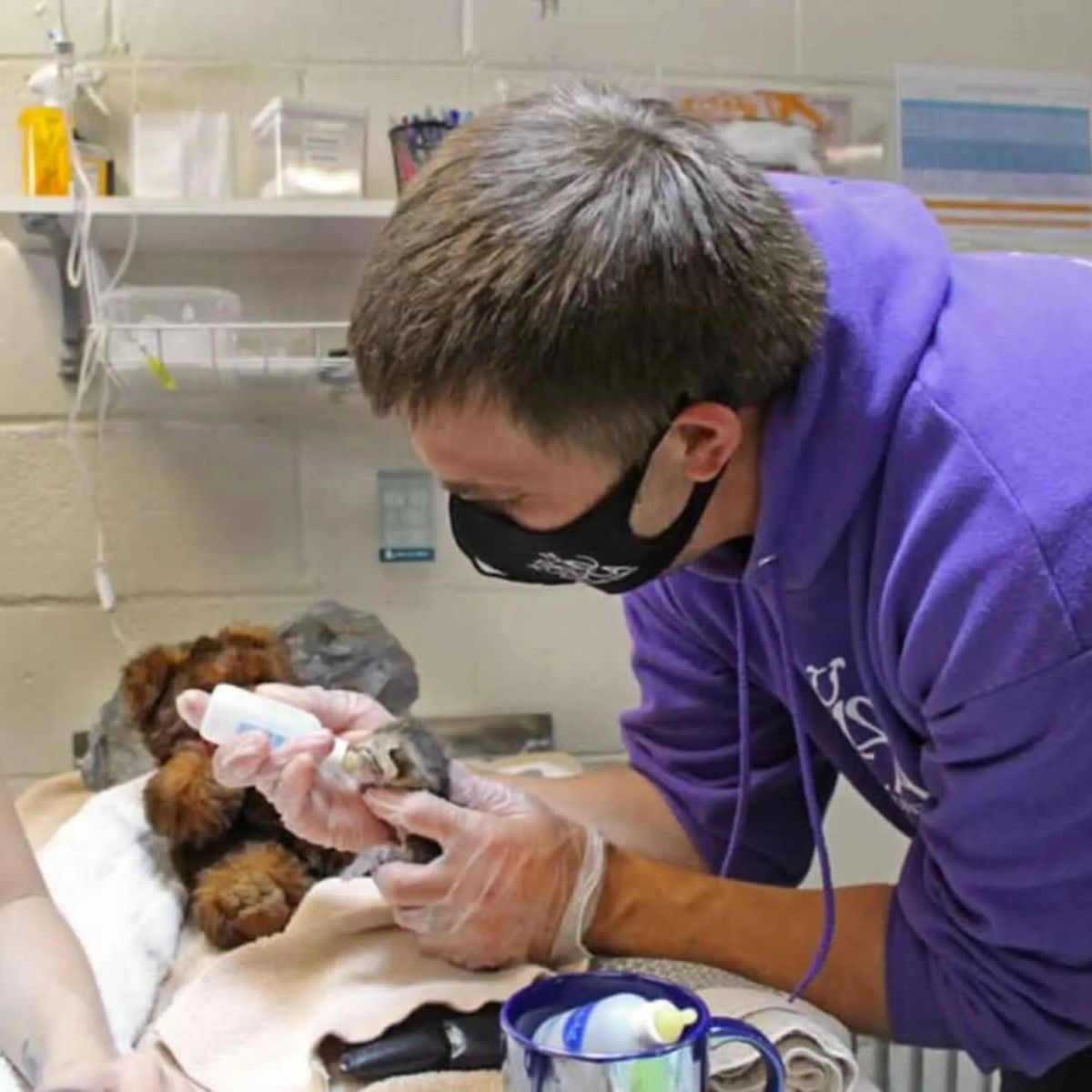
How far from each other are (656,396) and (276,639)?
27.6 inches

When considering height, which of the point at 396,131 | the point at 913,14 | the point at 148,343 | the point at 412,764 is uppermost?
the point at 913,14

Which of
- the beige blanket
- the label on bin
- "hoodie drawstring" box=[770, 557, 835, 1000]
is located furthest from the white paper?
the beige blanket

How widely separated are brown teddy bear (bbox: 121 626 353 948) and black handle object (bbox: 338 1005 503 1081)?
0.21 meters

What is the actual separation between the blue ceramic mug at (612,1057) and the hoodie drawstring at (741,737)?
1.08ft

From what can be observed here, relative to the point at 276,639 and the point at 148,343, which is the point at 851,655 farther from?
the point at 148,343

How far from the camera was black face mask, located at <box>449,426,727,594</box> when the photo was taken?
903mm

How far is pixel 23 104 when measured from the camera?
5.35 ft

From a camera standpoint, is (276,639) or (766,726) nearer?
(766,726)

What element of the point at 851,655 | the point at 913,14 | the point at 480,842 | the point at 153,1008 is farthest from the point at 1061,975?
the point at 913,14

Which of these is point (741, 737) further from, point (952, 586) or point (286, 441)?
point (286, 441)

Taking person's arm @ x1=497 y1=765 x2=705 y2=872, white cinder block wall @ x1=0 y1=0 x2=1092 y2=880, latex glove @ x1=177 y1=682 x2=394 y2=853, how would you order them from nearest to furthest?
latex glove @ x1=177 y1=682 x2=394 y2=853
person's arm @ x1=497 y1=765 x2=705 y2=872
white cinder block wall @ x1=0 y1=0 x2=1092 y2=880

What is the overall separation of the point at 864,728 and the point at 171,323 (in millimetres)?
953

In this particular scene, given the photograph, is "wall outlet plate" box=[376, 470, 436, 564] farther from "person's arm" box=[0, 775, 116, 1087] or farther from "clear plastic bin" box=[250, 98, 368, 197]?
"person's arm" box=[0, 775, 116, 1087]

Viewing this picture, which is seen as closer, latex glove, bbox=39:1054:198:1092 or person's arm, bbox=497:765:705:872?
latex glove, bbox=39:1054:198:1092
